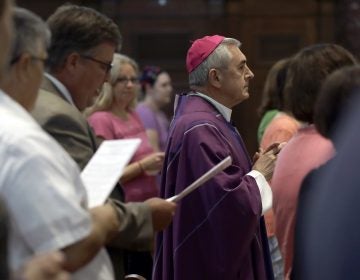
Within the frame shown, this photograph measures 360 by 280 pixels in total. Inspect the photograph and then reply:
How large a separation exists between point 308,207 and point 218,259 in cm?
129

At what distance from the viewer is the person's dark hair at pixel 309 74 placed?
13.3 ft

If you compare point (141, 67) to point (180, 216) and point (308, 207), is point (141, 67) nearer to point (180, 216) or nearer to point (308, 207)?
point (180, 216)

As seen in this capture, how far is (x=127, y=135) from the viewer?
590 centimetres

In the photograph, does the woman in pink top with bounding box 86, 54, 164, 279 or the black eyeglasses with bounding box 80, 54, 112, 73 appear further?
the woman in pink top with bounding box 86, 54, 164, 279

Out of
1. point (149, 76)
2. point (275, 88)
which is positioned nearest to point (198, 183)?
point (275, 88)

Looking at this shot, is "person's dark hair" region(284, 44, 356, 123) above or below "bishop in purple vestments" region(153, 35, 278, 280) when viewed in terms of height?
above

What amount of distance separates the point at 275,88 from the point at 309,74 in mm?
1504

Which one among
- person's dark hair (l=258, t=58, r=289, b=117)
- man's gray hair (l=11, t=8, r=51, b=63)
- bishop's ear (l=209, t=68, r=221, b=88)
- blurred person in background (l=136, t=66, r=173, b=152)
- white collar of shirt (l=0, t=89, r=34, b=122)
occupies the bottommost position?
blurred person in background (l=136, t=66, r=173, b=152)

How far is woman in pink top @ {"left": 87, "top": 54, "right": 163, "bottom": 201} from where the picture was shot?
18.9ft

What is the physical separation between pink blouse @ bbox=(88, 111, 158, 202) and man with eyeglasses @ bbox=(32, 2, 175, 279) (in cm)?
211

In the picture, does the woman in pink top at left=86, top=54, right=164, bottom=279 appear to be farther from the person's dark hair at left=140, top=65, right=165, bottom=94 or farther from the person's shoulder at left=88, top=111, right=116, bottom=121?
the person's dark hair at left=140, top=65, right=165, bottom=94

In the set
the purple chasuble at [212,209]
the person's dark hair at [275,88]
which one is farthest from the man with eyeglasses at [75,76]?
the person's dark hair at [275,88]

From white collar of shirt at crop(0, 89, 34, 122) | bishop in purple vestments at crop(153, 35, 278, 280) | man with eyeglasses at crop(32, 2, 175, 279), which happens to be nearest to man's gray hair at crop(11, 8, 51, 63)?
white collar of shirt at crop(0, 89, 34, 122)

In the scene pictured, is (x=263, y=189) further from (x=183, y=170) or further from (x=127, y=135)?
(x=127, y=135)
